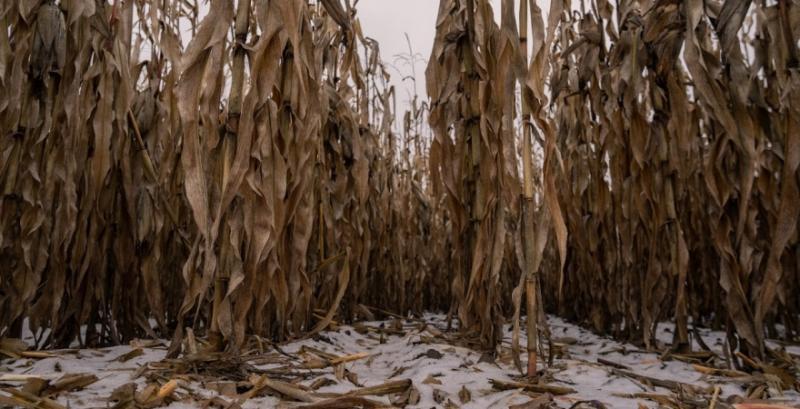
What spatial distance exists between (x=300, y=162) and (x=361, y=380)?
63cm

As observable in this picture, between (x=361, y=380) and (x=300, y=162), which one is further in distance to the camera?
(x=300, y=162)

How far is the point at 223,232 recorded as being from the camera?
1.36 meters

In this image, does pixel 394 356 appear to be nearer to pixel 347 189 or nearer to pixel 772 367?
pixel 347 189

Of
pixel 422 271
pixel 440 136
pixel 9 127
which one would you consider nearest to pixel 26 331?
pixel 9 127

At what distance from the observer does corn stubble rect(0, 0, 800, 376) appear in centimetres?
131

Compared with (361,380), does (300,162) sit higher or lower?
higher

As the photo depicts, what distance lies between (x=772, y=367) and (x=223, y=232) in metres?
1.55

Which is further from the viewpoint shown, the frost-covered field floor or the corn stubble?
the corn stubble

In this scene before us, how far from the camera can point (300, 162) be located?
152 centimetres

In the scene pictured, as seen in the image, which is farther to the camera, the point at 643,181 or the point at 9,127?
the point at 643,181

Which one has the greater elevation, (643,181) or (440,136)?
(440,136)

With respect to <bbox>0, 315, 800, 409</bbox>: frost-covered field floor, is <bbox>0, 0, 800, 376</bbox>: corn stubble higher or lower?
higher

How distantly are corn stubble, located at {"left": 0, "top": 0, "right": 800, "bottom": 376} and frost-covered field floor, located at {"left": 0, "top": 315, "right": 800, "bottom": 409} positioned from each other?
11cm

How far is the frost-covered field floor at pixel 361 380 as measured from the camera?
1047 mm
